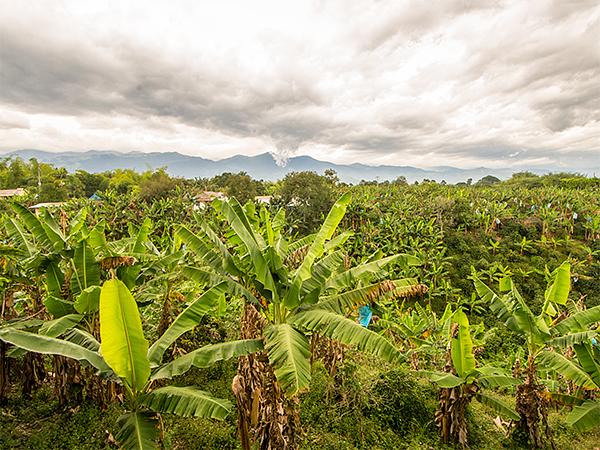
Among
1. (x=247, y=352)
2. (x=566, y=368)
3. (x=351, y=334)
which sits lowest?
(x=566, y=368)

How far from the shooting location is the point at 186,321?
14.7 ft

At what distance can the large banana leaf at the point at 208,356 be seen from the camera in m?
4.16

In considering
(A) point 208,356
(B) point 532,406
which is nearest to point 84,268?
(A) point 208,356

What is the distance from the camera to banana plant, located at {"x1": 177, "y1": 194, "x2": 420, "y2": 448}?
13.4 feet

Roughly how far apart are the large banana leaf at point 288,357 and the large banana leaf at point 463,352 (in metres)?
2.98

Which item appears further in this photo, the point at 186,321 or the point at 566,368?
the point at 566,368

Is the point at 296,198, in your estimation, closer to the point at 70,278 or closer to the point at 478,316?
the point at 478,316

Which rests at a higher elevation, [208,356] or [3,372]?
[208,356]

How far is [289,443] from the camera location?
175 inches

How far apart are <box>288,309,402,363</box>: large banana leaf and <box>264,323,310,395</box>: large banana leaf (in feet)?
0.97

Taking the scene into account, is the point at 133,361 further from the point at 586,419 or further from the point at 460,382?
the point at 586,419

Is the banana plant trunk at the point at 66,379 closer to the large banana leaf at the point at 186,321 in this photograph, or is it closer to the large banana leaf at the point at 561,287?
the large banana leaf at the point at 186,321

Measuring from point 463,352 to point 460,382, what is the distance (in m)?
0.48

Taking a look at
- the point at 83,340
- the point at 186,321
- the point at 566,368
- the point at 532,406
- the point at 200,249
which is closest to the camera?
the point at 186,321
